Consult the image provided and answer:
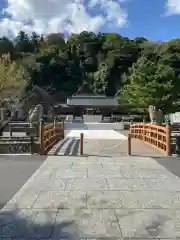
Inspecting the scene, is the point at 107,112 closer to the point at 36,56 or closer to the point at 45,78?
the point at 45,78

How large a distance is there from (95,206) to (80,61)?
3165 inches

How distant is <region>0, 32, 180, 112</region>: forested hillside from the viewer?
54875mm

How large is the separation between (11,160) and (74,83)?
222 ft

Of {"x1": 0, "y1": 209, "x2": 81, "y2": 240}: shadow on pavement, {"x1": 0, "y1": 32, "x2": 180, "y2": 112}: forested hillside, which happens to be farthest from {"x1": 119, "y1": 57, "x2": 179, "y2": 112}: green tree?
{"x1": 0, "y1": 209, "x2": 81, "y2": 240}: shadow on pavement

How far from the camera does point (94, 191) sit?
6434mm

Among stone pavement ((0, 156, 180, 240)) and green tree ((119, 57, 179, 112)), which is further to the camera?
green tree ((119, 57, 179, 112))

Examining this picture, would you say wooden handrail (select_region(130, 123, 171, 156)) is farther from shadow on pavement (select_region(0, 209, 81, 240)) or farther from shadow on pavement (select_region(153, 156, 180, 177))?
shadow on pavement (select_region(0, 209, 81, 240))

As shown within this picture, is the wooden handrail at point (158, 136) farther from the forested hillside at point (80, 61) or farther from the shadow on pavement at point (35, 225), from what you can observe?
the forested hillside at point (80, 61)

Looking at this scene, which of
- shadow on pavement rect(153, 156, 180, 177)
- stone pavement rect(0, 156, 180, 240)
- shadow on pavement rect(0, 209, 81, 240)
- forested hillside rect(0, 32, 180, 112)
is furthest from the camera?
forested hillside rect(0, 32, 180, 112)

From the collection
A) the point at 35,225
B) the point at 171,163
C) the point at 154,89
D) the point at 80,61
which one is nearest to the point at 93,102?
the point at 154,89

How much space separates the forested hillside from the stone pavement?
33.8m

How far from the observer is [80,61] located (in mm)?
84125

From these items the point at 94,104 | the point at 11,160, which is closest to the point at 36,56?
the point at 94,104

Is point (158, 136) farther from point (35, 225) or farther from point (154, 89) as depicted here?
point (154, 89)
